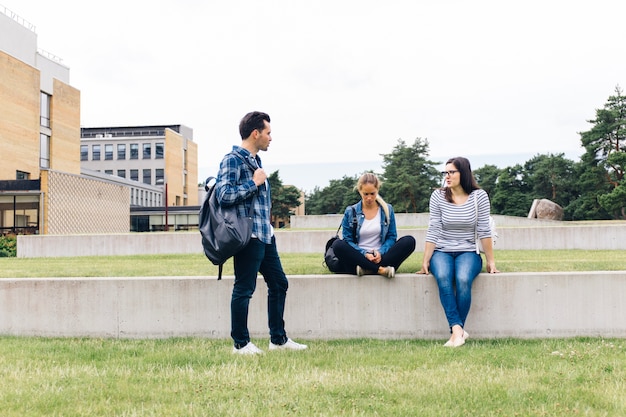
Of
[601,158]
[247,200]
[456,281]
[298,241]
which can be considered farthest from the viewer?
[601,158]

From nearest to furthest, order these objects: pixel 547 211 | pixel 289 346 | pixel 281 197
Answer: pixel 289 346
pixel 547 211
pixel 281 197

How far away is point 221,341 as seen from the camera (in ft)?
19.2

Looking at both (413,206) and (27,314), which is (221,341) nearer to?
(27,314)

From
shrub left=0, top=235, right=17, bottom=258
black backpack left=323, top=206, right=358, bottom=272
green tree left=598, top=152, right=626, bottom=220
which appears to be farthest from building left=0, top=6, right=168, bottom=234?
green tree left=598, top=152, right=626, bottom=220

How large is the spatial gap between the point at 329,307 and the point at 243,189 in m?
1.94

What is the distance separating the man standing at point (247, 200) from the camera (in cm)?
471

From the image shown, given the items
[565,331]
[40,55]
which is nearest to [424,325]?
[565,331]

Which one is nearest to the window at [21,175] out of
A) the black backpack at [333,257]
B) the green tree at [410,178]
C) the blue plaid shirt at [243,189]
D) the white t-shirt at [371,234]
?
the green tree at [410,178]

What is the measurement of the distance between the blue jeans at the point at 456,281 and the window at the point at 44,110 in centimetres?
4698

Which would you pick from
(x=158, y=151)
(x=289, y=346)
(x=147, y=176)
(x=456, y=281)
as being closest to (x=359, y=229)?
(x=456, y=281)

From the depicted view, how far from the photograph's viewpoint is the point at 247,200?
15.9 ft

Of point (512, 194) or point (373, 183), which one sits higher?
point (512, 194)

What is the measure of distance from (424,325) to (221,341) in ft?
6.89

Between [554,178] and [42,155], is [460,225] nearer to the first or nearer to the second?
[554,178]
